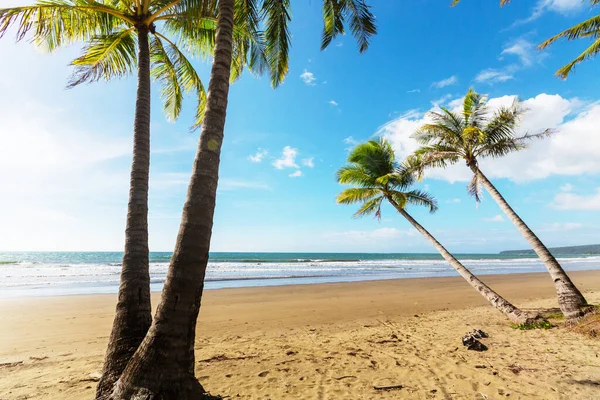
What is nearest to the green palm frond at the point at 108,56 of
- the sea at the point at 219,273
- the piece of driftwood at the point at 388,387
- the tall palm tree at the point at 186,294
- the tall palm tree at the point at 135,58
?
the tall palm tree at the point at 135,58

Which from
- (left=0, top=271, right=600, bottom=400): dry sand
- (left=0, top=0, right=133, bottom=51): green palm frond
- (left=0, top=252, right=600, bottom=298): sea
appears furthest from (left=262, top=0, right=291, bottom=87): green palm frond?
(left=0, top=252, right=600, bottom=298): sea

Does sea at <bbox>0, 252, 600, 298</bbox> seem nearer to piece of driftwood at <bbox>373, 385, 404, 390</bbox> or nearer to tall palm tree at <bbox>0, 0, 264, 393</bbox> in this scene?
tall palm tree at <bbox>0, 0, 264, 393</bbox>

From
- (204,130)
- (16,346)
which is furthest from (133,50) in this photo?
(16,346)

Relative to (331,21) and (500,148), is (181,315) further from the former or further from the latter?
(500,148)

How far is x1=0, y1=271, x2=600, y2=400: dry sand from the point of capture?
4.21 metres

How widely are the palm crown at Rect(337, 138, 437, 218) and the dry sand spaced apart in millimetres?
4866

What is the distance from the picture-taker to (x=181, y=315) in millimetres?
2773

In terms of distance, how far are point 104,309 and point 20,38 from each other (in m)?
9.41

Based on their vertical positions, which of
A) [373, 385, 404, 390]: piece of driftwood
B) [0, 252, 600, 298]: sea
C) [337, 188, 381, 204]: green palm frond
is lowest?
[0, 252, 600, 298]: sea

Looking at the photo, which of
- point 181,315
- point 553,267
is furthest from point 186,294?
point 553,267

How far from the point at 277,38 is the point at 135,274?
5.71m

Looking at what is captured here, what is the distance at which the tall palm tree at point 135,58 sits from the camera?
3.92m

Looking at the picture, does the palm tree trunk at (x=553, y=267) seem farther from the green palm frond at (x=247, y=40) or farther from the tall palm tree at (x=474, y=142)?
the green palm frond at (x=247, y=40)

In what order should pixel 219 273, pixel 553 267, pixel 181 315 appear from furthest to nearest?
pixel 219 273
pixel 553 267
pixel 181 315
